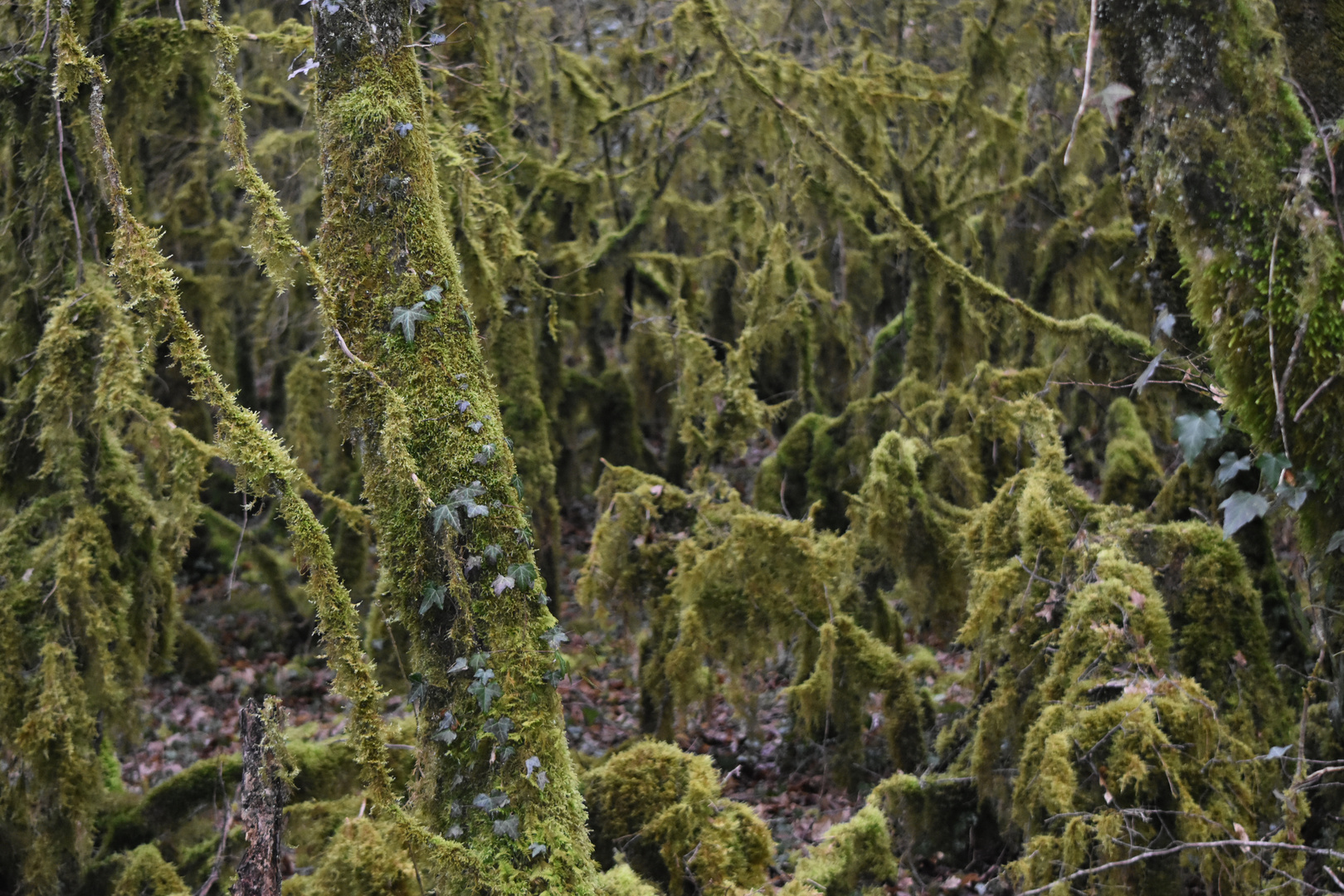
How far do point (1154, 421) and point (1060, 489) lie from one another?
97.8 inches

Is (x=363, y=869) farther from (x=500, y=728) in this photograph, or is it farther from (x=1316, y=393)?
(x=1316, y=393)

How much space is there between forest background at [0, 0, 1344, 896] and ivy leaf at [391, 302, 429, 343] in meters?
0.03

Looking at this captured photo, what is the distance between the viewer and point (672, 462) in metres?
10.1

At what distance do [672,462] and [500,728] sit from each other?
292 inches

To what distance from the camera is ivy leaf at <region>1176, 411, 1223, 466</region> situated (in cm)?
302

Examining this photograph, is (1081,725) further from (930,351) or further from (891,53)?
(891,53)

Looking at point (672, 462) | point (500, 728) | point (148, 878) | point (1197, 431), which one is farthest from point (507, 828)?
point (672, 462)

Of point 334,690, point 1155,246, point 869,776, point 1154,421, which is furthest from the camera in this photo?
point 1154,421

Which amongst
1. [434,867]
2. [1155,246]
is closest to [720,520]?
[1155,246]

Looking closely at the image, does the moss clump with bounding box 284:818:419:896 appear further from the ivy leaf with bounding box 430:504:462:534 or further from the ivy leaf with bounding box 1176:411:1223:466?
the ivy leaf with bounding box 1176:411:1223:466

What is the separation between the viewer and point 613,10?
11.0 meters

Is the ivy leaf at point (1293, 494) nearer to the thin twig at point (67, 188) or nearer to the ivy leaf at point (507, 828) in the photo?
the ivy leaf at point (507, 828)

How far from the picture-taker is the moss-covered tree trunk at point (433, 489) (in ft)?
9.26

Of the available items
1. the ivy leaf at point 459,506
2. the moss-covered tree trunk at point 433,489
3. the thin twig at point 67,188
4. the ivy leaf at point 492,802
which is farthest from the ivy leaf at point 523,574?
the thin twig at point 67,188
